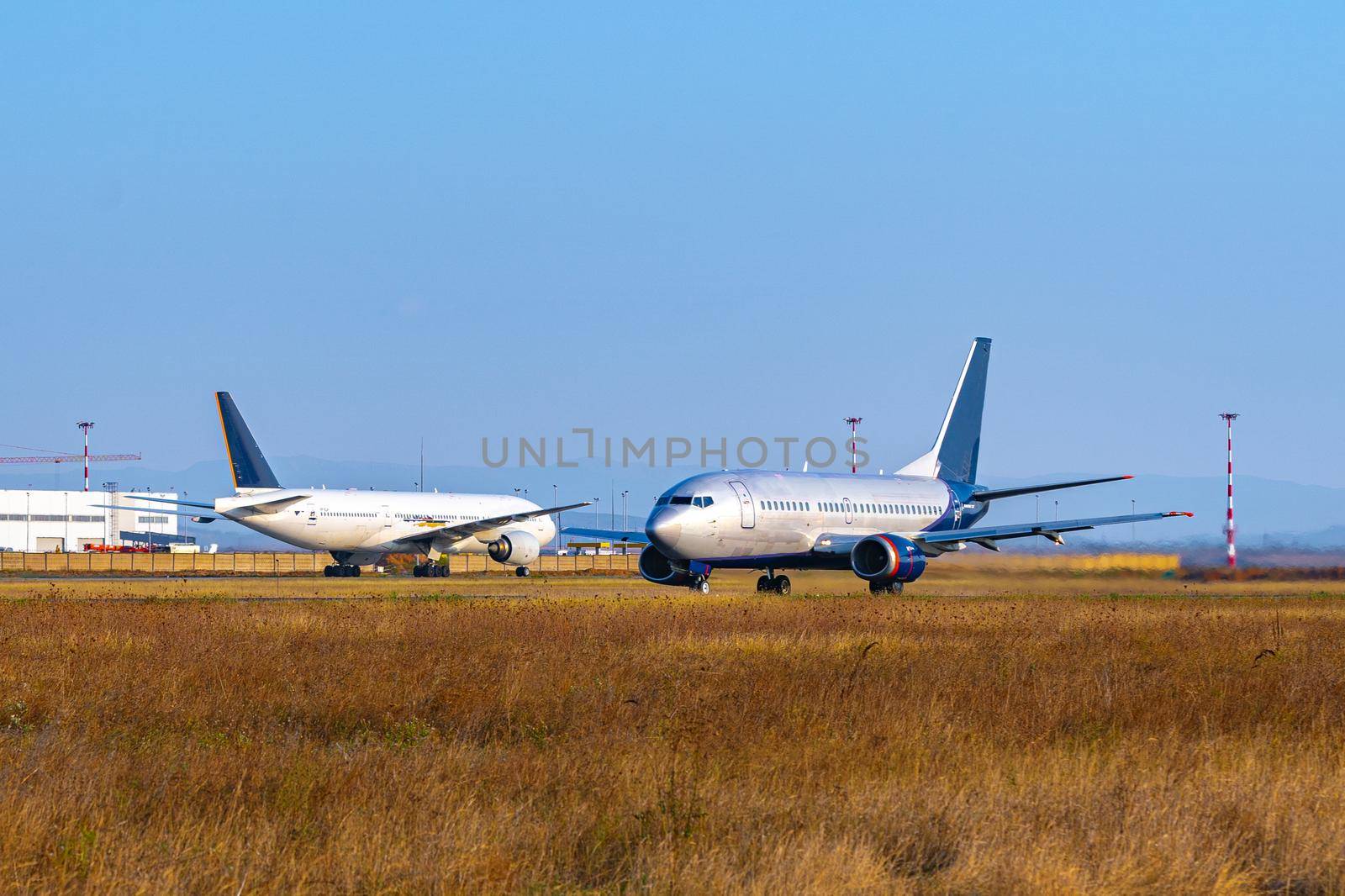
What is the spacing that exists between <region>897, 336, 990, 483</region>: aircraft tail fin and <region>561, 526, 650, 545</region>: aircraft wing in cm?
1162

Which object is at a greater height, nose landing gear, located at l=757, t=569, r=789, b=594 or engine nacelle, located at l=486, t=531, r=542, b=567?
engine nacelle, located at l=486, t=531, r=542, b=567

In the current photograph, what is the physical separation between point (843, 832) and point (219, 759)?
4.51m

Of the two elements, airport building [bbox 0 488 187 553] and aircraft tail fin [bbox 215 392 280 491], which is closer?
aircraft tail fin [bbox 215 392 280 491]

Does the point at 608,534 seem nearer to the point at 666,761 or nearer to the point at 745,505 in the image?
the point at 745,505

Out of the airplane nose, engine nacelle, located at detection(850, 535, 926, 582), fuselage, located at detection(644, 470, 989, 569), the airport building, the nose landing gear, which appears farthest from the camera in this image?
the airport building

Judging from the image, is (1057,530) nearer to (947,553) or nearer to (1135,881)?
(947,553)

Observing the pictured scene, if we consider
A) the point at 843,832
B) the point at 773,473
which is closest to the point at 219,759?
the point at 843,832

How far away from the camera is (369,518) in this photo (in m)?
68.9

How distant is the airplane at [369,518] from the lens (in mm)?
65250

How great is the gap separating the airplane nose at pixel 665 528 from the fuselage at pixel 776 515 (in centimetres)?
2

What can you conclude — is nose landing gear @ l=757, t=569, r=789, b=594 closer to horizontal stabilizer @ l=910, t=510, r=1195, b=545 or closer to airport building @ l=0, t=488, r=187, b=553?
horizontal stabilizer @ l=910, t=510, r=1195, b=545

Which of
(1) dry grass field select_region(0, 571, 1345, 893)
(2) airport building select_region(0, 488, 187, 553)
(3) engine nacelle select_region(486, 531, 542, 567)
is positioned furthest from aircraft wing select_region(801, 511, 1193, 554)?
(2) airport building select_region(0, 488, 187, 553)

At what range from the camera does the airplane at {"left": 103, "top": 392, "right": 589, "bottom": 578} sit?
6525cm

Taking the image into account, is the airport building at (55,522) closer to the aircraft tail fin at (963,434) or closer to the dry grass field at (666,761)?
the aircraft tail fin at (963,434)
